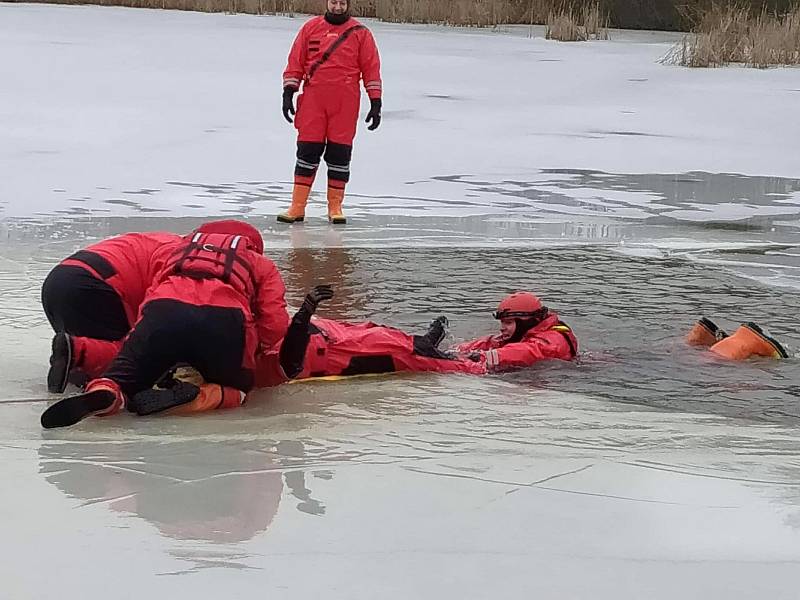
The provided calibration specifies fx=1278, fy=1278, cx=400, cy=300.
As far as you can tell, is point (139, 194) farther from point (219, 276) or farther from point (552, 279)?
point (219, 276)

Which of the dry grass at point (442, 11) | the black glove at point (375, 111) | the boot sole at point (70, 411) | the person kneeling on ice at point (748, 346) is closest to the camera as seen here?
the boot sole at point (70, 411)

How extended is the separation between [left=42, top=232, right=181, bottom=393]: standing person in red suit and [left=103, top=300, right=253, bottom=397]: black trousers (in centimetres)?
35

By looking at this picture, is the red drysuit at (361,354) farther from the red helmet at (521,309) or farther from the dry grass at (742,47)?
the dry grass at (742,47)

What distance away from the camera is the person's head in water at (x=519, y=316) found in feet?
18.4

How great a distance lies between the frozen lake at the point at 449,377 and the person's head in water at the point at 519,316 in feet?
0.94

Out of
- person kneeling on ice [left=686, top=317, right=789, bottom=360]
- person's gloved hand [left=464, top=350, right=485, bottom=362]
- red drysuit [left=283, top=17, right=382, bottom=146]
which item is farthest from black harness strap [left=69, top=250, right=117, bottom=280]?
red drysuit [left=283, top=17, right=382, bottom=146]

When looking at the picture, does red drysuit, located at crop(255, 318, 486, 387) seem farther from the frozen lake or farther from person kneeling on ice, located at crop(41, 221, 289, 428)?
person kneeling on ice, located at crop(41, 221, 289, 428)

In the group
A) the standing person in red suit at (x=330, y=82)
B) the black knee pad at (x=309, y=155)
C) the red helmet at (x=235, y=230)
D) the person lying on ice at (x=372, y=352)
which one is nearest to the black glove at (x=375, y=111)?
the standing person in red suit at (x=330, y=82)

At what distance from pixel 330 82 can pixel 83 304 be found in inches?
185

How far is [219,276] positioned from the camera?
439 cm

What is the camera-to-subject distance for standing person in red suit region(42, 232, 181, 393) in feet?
15.2

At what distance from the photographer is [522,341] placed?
5.55m

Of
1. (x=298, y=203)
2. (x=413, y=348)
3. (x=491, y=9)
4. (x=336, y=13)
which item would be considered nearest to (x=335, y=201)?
(x=298, y=203)

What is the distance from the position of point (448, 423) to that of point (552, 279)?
297cm
